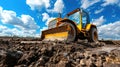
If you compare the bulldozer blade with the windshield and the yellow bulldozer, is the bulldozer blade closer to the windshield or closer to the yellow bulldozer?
the yellow bulldozer

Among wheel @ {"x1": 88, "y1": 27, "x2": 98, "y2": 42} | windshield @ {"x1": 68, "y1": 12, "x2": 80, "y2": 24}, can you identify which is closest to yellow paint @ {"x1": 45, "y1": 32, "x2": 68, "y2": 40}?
windshield @ {"x1": 68, "y1": 12, "x2": 80, "y2": 24}

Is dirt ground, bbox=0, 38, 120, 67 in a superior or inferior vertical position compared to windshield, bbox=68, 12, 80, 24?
inferior

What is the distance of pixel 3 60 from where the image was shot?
6.01 metres

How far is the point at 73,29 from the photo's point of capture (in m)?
9.80

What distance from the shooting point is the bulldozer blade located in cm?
984

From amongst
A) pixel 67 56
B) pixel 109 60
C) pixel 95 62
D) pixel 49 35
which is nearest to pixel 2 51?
pixel 67 56

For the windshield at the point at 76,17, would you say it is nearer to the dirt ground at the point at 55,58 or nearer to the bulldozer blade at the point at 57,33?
the bulldozer blade at the point at 57,33

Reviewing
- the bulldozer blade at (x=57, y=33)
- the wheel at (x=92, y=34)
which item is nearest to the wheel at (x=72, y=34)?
the bulldozer blade at (x=57, y=33)

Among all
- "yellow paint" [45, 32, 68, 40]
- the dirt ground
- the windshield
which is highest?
the windshield

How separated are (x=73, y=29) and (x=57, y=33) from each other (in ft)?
3.46

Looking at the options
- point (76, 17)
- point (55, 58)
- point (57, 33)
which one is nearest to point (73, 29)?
point (57, 33)

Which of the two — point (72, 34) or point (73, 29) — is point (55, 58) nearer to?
point (72, 34)

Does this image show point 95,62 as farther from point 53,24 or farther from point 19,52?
point 53,24

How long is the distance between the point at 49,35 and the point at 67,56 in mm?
4910
